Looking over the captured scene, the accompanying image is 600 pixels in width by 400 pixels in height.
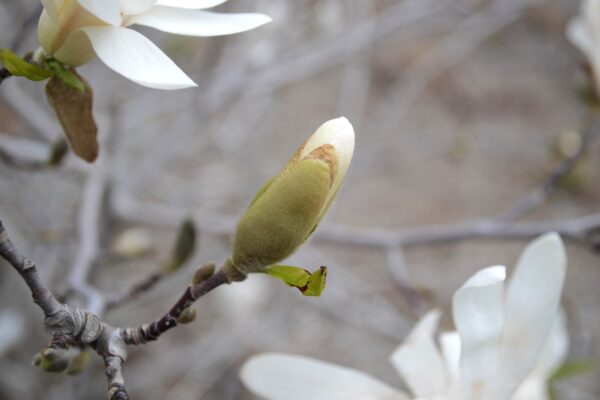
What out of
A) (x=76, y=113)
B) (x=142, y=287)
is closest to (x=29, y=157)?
(x=142, y=287)

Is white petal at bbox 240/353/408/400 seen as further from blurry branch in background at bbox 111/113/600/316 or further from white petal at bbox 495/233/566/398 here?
blurry branch in background at bbox 111/113/600/316

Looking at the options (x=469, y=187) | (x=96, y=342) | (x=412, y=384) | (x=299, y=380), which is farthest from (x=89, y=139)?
(x=469, y=187)

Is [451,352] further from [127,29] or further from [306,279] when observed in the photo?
[127,29]

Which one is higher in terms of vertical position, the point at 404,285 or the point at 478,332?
the point at 478,332

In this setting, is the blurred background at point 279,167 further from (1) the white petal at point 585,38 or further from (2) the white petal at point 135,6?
(2) the white petal at point 135,6

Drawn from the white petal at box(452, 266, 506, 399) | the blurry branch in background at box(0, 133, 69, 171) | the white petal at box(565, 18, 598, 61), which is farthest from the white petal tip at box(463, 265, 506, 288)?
the white petal at box(565, 18, 598, 61)

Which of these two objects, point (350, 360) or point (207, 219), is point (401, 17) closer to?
point (207, 219)
